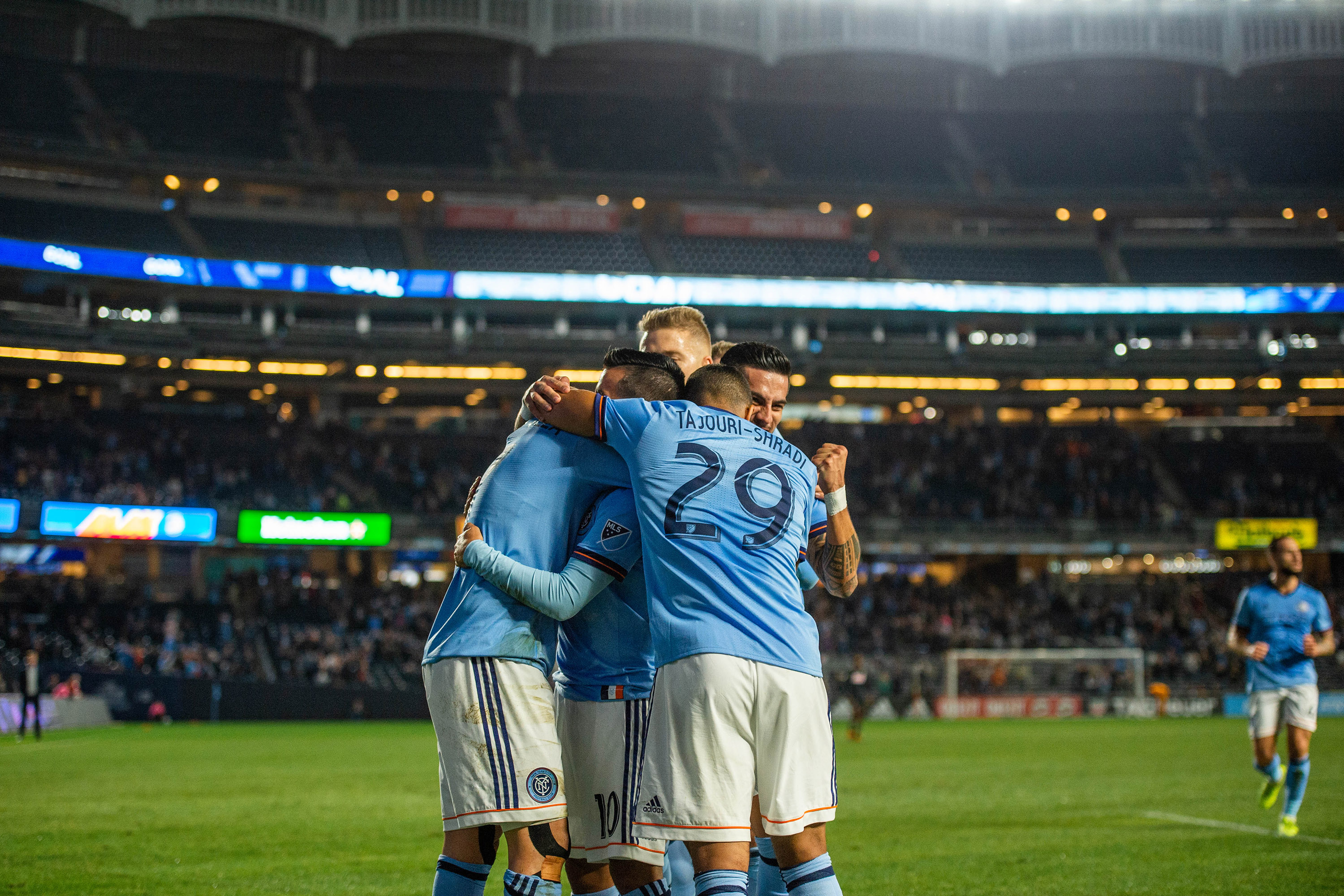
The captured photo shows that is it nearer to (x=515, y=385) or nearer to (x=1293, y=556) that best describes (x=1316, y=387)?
(x=515, y=385)

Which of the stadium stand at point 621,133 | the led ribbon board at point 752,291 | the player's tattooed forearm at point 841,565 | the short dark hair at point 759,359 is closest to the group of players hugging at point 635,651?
the player's tattooed forearm at point 841,565

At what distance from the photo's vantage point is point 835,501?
4.86m

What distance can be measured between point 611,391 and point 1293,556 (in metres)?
7.85

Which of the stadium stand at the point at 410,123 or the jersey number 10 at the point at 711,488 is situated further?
the stadium stand at the point at 410,123

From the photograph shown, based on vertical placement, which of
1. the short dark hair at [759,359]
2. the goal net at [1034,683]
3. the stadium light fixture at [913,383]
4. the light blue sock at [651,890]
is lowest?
the goal net at [1034,683]

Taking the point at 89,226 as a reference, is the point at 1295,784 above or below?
below

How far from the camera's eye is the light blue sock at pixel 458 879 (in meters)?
4.23

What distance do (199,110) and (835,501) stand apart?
4280 cm

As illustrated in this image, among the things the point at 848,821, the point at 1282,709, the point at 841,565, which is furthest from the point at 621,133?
the point at 841,565

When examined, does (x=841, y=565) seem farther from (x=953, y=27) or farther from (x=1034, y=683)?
(x=953, y=27)

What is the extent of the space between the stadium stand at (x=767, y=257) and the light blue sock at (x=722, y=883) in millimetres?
39370

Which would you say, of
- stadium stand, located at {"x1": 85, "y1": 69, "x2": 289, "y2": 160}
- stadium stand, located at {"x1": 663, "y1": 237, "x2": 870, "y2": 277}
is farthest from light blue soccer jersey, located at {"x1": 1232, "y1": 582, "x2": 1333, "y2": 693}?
stadium stand, located at {"x1": 85, "y1": 69, "x2": 289, "y2": 160}

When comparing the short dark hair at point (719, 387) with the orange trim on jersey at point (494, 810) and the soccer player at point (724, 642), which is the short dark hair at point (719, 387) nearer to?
the soccer player at point (724, 642)

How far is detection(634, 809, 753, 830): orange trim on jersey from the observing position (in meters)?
3.82
